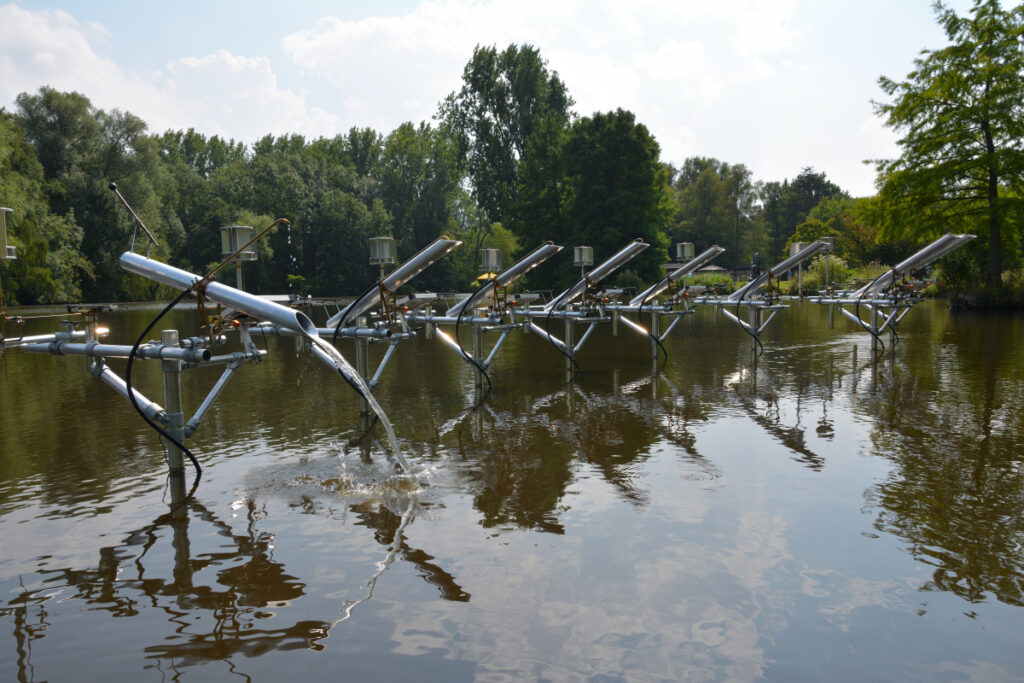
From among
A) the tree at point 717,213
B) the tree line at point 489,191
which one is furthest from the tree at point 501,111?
the tree at point 717,213

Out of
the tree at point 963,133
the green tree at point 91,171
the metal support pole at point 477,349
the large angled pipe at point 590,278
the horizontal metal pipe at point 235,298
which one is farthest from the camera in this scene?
the green tree at point 91,171

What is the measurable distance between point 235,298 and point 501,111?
191ft

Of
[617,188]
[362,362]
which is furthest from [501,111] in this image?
[362,362]

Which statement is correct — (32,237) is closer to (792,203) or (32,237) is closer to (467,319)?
(467,319)

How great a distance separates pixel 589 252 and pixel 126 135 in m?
52.7

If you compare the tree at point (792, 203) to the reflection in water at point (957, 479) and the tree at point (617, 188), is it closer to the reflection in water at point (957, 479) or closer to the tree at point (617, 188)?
the tree at point (617, 188)

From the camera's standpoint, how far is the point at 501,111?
61.6 metres

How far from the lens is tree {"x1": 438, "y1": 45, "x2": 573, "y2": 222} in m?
60.7

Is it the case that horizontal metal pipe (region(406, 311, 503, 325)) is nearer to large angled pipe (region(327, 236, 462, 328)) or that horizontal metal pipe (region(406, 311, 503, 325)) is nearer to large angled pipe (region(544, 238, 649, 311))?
large angled pipe (region(544, 238, 649, 311))

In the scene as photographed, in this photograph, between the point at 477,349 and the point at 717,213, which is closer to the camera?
the point at 477,349

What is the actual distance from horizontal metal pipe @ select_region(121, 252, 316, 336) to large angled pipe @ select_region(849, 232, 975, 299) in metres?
16.0

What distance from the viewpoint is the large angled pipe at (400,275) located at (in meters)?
10.1

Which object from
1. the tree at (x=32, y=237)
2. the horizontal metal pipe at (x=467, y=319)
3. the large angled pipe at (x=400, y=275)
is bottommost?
the horizontal metal pipe at (x=467, y=319)

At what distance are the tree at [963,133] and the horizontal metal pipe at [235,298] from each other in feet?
123
